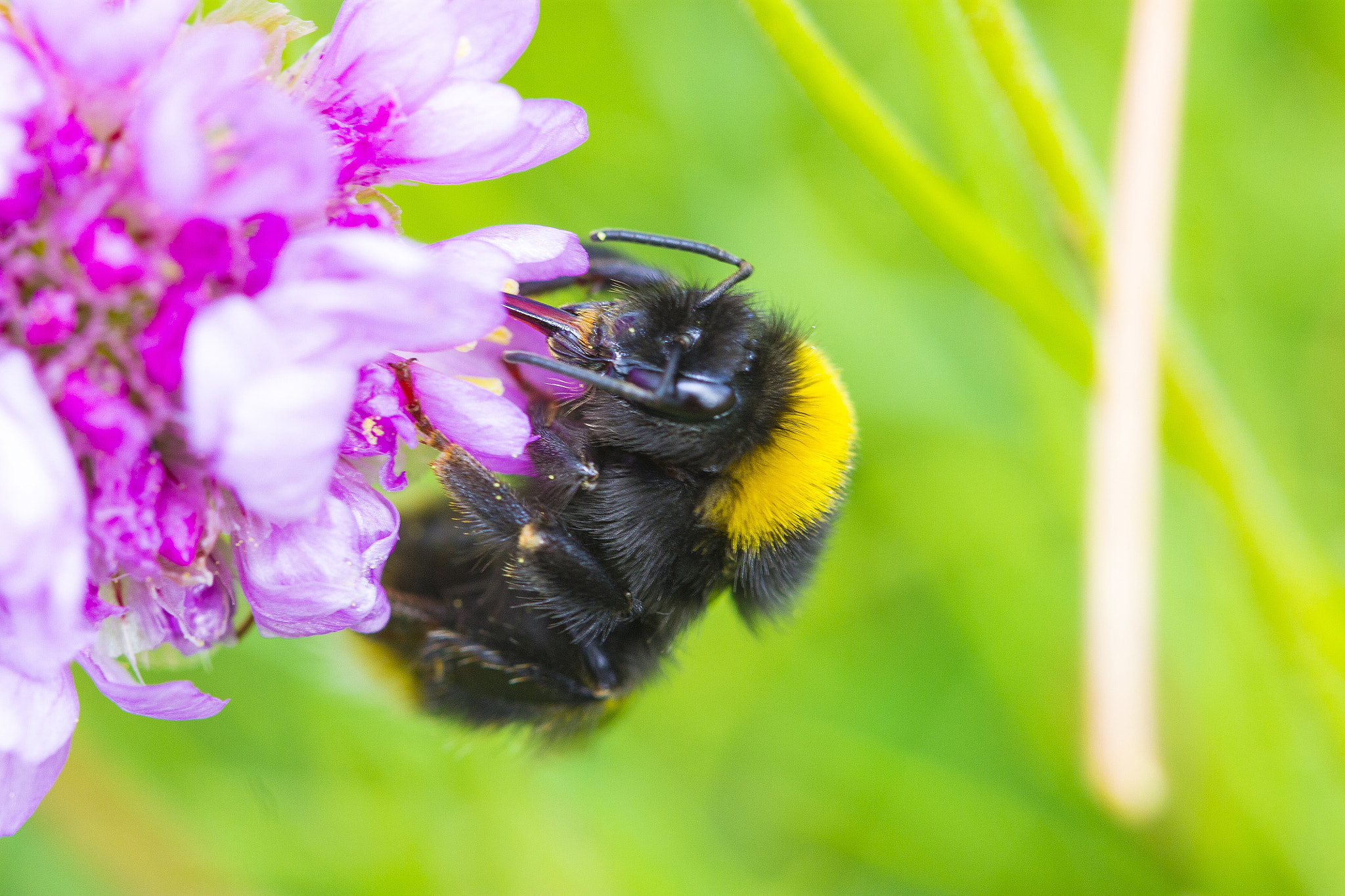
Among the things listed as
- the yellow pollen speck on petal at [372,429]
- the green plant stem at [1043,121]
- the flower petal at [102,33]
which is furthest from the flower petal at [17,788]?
the green plant stem at [1043,121]

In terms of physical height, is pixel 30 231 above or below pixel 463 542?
above

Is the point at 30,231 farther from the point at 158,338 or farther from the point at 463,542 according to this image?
the point at 463,542

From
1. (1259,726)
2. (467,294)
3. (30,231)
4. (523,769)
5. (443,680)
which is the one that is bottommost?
(1259,726)

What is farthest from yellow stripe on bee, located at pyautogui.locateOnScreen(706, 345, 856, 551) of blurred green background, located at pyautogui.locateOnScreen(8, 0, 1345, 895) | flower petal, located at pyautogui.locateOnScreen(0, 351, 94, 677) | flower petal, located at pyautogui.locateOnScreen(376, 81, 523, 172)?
blurred green background, located at pyautogui.locateOnScreen(8, 0, 1345, 895)

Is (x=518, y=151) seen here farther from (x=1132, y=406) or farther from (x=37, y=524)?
(x=1132, y=406)

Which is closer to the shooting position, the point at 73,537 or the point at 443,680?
the point at 73,537

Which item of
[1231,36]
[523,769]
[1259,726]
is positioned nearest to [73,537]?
[523,769]

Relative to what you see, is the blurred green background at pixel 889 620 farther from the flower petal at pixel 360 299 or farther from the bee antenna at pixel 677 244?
the flower petal at pixel 360 299
